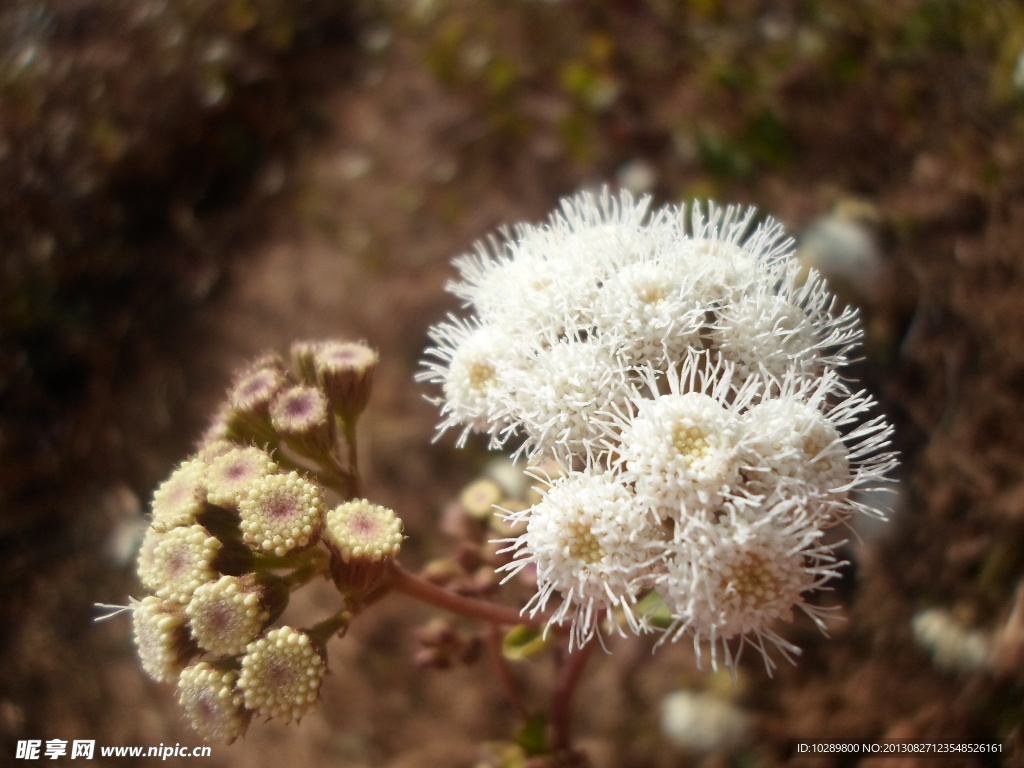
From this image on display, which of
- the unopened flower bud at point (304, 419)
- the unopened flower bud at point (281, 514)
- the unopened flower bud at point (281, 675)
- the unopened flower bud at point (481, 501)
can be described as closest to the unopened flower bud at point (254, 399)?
the unopened flower bud at point (304, 419)

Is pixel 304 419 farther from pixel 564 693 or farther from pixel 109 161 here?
pixel 109 161

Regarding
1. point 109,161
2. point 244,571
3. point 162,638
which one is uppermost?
point 109,161

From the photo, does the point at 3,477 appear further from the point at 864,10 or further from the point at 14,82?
the point at 864,10

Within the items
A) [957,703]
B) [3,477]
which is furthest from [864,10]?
[3,477]

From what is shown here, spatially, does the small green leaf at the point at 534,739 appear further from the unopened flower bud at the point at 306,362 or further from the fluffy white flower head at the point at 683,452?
the unopened flower bud at the point at 306,362

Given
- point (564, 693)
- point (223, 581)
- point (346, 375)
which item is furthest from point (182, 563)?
point (564, 693)

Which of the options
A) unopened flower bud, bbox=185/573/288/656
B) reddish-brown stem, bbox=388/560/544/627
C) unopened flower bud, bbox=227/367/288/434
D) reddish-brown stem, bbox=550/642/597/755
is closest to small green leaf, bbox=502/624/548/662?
reddish-brown stem, bbox=388/560/544/627

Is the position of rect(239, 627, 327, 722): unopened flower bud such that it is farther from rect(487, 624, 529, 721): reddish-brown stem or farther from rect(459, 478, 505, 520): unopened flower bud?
rect(459, 478, 505, 520): unopened flower bud

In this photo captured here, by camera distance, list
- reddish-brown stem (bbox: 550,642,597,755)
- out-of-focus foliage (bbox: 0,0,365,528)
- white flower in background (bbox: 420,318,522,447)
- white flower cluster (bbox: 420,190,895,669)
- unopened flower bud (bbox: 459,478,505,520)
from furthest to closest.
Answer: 1. out-of-focus foliage (bbox: 0,0,365,528)
2. unopened flower bud (bbox: 459,478,505,520)
3. reddish-brown stem (bbox: 550,642,597,755)
4. white flower in background (bbox: 420,318,522,447)
5. white flower cluster (bbox: 420,190,895,669)
